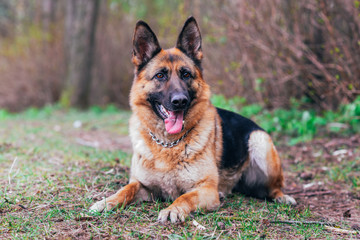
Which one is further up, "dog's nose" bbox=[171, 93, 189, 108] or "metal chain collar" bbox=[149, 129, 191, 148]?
"dog's nose" bbox=[171, 93, 189, 108]

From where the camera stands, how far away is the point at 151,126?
3516mm

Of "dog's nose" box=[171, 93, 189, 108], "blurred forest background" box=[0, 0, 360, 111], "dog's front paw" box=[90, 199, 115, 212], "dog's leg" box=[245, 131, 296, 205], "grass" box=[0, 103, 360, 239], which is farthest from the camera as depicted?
"blurred forest background" box=[0, 0, 360, 111]

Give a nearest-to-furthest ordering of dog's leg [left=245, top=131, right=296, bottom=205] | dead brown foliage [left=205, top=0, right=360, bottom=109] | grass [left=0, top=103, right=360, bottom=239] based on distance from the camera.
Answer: grass [left=0, top=103, right=360, bottom=239] → dog's leg [left=245, top=131, right=296, bottom=205] → dead brown foliage [left=205, top=0, right=360, bottom=109]

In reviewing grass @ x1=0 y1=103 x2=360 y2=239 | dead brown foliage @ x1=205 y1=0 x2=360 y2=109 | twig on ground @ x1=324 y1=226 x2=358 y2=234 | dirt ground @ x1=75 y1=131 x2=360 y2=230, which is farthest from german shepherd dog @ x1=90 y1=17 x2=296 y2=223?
dead brown foliage @ x1=205 y1=0 x2=360 y2=109

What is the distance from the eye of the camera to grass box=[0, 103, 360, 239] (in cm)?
259

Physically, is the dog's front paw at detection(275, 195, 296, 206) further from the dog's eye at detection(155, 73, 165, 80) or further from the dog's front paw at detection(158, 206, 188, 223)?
the dog's eye at detection(155, 73, 165, 80)

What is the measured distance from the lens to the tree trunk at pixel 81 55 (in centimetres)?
1153

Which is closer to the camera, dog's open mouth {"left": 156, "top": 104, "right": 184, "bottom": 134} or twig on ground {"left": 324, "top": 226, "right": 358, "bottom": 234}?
twig on ground {"left": 324, "top": 226, "right": 358, "bottom": 234}

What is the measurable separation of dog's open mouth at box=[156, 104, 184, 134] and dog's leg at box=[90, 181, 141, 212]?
2.17 feet

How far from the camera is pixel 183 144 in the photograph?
340 cm

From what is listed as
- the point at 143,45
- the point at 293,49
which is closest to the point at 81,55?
the point at 293,49

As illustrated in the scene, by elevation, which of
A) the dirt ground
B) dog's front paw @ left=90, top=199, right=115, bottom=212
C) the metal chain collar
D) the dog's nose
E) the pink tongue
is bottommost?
the dirt ground

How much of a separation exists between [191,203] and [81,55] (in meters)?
9.90

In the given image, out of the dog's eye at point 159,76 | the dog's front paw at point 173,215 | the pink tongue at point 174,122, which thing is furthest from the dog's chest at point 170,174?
the dog's eye at point 159,76
